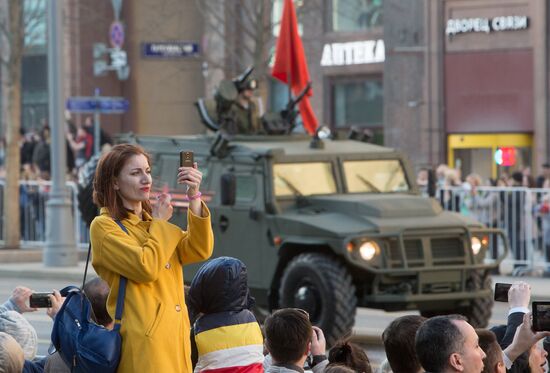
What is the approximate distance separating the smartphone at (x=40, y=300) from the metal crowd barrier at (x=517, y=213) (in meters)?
16.7

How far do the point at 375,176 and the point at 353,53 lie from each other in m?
21.6

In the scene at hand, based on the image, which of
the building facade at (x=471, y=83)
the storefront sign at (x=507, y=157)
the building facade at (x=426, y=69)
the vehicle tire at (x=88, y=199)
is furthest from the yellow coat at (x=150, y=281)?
the building facade at (x=471, y=83)

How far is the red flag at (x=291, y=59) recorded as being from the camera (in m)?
19.6

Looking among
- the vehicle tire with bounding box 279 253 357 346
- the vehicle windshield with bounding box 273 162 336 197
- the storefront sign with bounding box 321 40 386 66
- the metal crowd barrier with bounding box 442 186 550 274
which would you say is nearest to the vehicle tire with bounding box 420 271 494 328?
the vehicle tire with bounding box 279 253 357 346

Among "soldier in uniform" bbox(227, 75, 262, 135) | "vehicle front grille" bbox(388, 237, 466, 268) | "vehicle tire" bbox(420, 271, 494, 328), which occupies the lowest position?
"vehicle tire" bbox(420, 271, 494, 328)

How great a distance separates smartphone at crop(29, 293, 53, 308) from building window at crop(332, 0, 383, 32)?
31258 mm

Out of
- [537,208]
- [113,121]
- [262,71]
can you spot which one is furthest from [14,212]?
[113,121]

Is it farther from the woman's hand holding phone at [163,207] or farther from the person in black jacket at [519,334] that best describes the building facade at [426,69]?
the woman's hand holding phone at [163,207]

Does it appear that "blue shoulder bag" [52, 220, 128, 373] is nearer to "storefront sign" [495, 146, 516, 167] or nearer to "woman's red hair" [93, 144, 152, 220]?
"woman's red hair" [93, 144, 152, 220]

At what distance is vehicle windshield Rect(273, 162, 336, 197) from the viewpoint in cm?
1606

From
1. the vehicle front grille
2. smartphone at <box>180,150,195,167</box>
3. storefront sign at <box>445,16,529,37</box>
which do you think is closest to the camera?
smartphone at <box>180,150,195,167</box>

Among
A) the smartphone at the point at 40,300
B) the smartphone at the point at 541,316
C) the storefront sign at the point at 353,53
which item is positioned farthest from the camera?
the storefront sign at the point at 353,53

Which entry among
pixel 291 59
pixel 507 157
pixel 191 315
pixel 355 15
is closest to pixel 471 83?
pixel 507 157

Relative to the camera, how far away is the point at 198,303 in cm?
670
